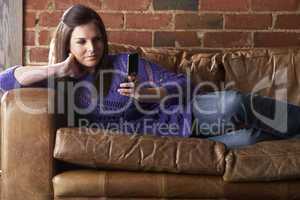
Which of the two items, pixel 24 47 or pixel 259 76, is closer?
pixel 259 76

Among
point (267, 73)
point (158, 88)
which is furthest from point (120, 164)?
point (267, 73)

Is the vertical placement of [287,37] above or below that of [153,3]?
below

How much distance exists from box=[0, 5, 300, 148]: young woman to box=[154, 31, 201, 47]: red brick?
0.55 meters

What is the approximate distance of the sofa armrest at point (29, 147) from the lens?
1.53 meters

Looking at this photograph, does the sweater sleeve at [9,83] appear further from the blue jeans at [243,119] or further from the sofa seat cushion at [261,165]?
the sofa seat cushion at [261,165]

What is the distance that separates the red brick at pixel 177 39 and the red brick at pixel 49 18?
0.50m

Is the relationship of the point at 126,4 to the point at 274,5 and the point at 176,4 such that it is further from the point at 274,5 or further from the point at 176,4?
the point at 274,5

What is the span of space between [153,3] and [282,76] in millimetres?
744

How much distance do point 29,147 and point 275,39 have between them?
1.45 metres

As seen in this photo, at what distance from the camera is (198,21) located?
98.3 inches

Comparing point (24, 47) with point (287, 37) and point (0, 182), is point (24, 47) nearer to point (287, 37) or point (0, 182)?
point (0, 182)

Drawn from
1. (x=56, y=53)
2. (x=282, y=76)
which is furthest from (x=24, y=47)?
(x=282, y=76)

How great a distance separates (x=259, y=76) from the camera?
7.09 feet

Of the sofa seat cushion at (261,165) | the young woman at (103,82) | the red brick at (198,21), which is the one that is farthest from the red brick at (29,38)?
the sofa seat cushion at (261,165)
